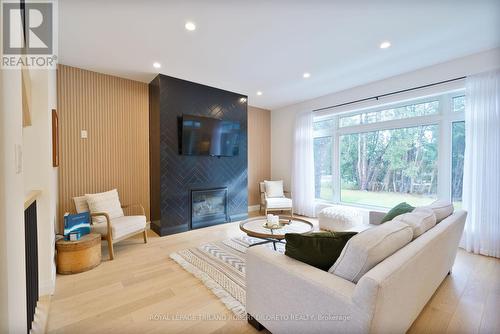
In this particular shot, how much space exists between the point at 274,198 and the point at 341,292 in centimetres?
379

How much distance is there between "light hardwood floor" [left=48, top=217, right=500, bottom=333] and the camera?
1.62 metres

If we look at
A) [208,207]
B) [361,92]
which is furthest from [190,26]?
[361,92]

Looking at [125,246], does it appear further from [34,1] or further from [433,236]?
[433,236]

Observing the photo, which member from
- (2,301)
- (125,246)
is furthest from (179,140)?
(2,301)

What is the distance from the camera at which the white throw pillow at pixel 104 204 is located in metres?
2.95

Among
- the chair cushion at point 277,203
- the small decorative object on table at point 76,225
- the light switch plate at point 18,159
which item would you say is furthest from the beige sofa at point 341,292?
the chair cushion at point 277,203

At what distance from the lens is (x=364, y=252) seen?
1119mm

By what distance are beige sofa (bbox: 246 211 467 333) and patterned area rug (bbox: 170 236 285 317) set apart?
1.28ft

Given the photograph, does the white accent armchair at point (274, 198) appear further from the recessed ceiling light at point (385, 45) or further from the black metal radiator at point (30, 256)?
the black metal radiator at point (30, 256)

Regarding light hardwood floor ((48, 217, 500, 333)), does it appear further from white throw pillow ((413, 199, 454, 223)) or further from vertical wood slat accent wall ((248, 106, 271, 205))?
vertical wood slat accent wall ((248, 106, 271, 205))

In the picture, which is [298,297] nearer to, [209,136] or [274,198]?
[209,136]

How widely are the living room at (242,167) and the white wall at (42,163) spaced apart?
14 mm

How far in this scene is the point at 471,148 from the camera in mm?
2977

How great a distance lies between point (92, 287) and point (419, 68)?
5134mm
